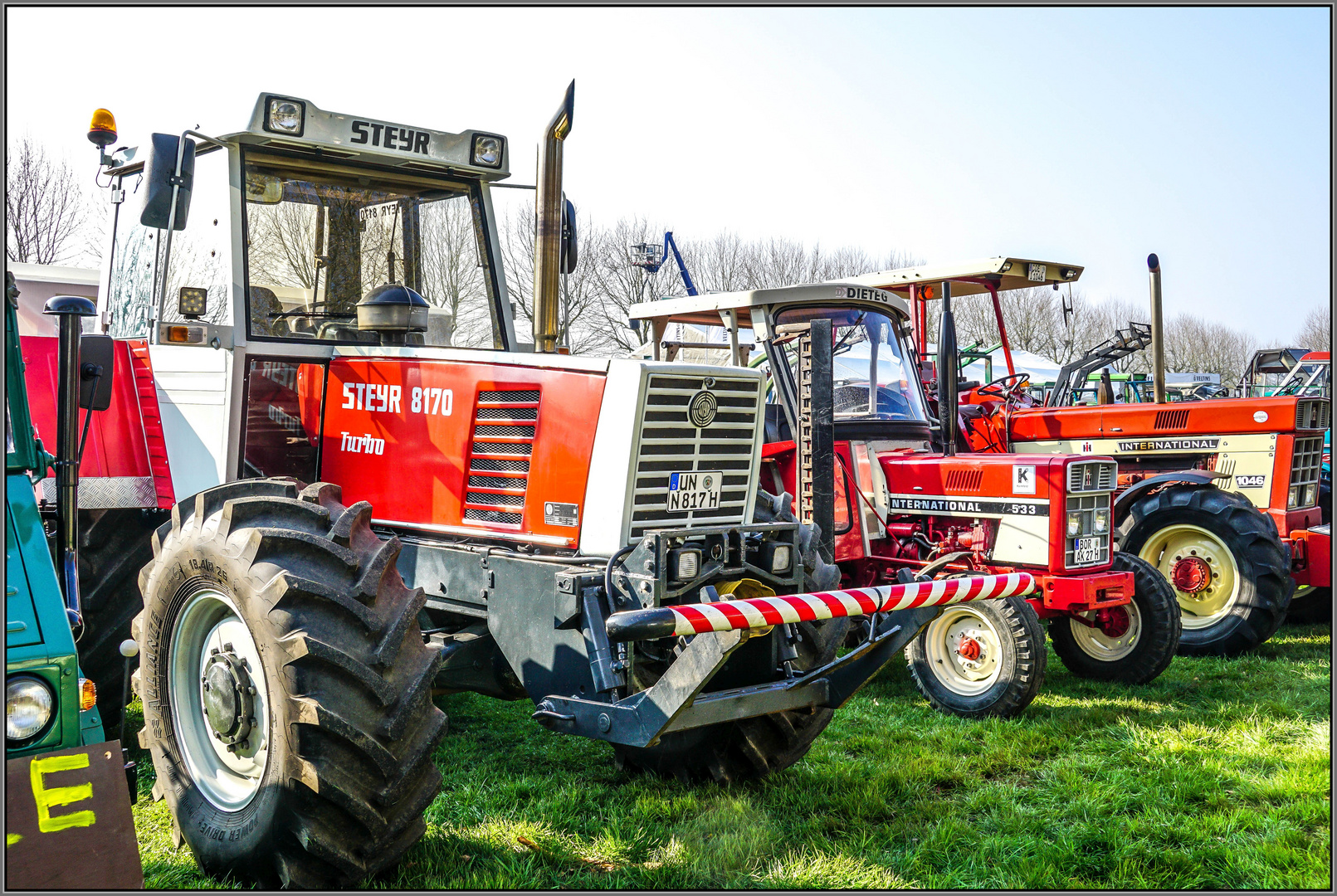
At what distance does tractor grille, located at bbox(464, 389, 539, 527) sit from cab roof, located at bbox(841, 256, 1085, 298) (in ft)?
15.8

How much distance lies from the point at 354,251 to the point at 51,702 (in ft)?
7.86

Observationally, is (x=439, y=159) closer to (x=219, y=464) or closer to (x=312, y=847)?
(x=219, y=464)

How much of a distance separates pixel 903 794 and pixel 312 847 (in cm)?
249

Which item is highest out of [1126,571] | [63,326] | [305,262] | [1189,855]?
[305,262]

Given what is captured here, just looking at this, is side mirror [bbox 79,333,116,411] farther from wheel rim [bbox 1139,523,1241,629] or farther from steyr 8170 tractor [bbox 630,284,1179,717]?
wheel rim [bbox 1139,523,1241,629]

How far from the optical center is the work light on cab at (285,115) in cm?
426

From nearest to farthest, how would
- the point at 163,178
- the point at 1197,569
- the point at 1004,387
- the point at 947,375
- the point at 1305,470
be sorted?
the point at 163,178
the point at 947,375
the point at 1197,569
the point at 1305,470
the point at 1004,387

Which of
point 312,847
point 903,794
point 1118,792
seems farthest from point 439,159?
point 1118,792

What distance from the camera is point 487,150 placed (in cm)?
488

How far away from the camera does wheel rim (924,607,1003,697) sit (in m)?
5.97

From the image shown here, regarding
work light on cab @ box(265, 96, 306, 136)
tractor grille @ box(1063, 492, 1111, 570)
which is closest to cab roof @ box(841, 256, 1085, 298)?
tractor grille @ box(1063, 492, 1111, 570)

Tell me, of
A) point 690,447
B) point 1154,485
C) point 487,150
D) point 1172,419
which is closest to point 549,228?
point 487,150

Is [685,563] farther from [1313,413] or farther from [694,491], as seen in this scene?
[1313,413]

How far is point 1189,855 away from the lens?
391 centimetres
